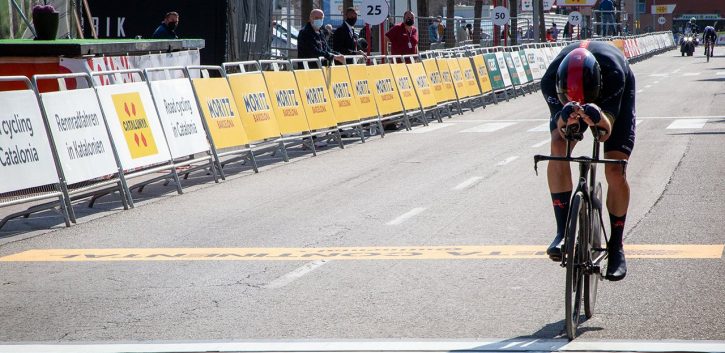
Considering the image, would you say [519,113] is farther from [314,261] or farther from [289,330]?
[289,330]

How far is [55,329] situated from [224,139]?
330 inches

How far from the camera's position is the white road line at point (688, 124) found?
69.4 ft

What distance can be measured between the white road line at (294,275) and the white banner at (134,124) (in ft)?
14.6

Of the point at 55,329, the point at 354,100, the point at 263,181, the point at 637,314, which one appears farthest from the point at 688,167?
the point at 55,329

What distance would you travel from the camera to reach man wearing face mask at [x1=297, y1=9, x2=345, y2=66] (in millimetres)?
21312

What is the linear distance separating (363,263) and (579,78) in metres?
3.08

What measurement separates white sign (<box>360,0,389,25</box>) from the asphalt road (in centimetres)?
1177

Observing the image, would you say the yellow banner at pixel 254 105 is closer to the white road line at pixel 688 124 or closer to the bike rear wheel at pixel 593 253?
the white road line at pixel 688 124

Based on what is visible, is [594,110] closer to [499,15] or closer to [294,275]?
[294,275]

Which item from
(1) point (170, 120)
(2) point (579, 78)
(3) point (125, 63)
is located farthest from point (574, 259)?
(3) point (125, 63)

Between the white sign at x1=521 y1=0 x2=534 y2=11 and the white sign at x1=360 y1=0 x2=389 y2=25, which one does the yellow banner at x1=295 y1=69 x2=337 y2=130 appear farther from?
the white sign at x1=521 y1=0 x2=534 y2=11

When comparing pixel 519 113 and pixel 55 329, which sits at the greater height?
pixel 55 329

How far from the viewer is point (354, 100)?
20453 millimetres

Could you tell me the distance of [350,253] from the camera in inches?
368
